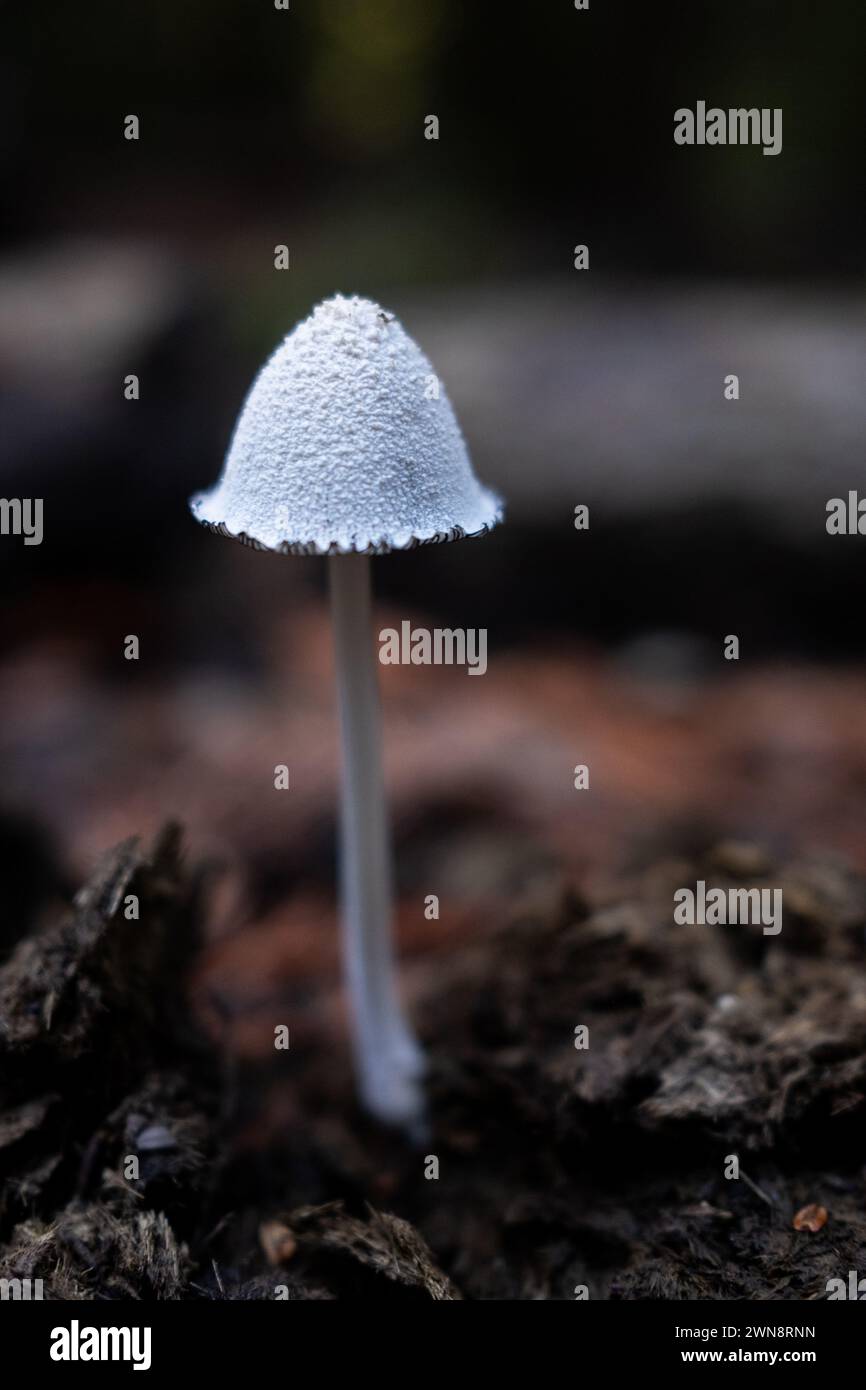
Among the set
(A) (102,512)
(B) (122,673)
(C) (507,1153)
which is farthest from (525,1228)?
(A) (102,512)

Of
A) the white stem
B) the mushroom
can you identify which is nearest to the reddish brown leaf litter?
the white stem

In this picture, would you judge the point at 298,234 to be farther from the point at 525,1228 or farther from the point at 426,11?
the point at 525,1228

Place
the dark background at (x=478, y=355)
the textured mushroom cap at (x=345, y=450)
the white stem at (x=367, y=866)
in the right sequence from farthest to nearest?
the dark background at (x=478, y=355), the white stem at (x=367, y=866), the textured mushroom cap at (x=345, y=450)

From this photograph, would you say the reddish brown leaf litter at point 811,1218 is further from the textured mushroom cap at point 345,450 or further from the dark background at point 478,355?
the dark background at point 478,355

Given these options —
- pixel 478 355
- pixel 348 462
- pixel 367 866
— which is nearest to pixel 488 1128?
pixel 367 866

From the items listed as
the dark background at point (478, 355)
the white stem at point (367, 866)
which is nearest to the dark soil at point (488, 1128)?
the white stem at point (367, 866)

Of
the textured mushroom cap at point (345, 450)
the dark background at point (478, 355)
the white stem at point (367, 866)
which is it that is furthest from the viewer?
the dark background at point (478, 355)

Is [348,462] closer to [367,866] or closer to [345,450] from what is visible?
[345,450]
